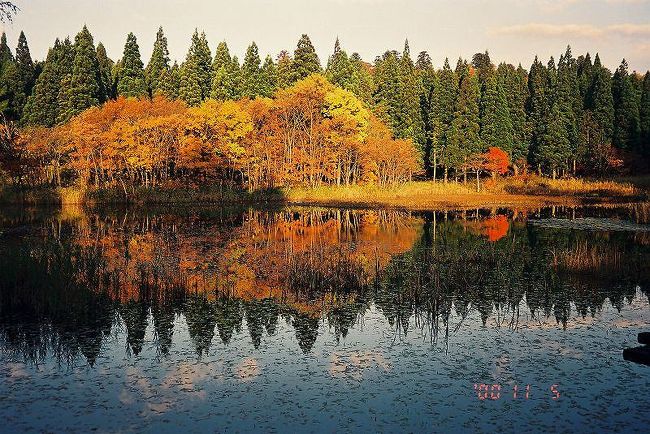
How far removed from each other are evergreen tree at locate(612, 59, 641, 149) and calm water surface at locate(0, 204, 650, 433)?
67.2m

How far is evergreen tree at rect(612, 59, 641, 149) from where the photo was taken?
Result: 8494 cm

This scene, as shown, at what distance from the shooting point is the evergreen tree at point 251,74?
8094 centimetres

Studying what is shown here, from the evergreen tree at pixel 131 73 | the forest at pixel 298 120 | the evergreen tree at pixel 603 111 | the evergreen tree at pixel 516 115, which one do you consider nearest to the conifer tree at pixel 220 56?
the forest at pixel 298 120

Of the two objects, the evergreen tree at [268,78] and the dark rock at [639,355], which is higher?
the evergreen tree at [268,78]

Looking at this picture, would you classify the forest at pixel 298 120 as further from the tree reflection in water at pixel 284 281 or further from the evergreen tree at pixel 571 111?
the tree reflection in water at pixel 284 281

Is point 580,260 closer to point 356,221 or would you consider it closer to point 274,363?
point 274,363

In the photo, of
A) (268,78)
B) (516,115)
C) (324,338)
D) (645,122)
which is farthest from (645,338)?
(645,122)

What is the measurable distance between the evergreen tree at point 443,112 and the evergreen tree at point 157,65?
38.5 metres

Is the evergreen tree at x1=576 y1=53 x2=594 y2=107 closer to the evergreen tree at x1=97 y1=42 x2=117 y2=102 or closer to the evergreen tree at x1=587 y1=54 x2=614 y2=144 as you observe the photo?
the evergreen tree at x1=587 y1=54 x2=614 y2=144

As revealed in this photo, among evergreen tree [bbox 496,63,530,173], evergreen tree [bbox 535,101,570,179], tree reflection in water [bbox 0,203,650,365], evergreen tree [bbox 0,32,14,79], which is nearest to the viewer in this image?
tree reflection in water [bbox 0,203,650,365]

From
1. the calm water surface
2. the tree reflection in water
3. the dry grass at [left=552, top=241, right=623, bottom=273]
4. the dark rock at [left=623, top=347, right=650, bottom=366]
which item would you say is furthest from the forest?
the dark rock at [left=623, top=347, right=650, bottom=366]

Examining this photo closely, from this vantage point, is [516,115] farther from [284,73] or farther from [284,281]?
[284,281]

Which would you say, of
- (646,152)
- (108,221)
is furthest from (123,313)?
(646,152)

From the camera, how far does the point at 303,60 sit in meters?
79.6
